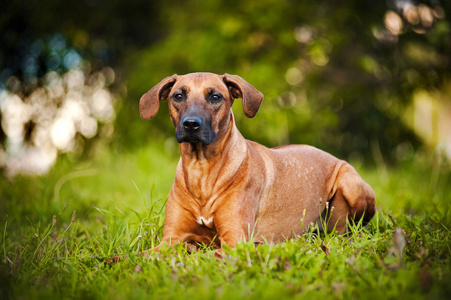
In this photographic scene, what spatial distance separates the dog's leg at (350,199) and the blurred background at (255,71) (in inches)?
137

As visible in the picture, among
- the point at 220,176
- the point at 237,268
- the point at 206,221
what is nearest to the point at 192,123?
the point at 220,176

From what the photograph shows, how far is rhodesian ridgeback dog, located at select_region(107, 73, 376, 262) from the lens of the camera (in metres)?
3.23

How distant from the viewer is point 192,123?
3.10m

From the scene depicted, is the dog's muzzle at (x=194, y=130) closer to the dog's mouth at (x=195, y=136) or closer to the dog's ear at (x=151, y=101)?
the dog's mouth at (x=195, y=136)

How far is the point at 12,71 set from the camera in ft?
24.1

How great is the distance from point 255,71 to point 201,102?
4707 mm

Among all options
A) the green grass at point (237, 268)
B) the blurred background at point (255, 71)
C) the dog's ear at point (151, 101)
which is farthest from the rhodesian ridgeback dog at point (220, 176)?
the blurred background at point (255, 71)

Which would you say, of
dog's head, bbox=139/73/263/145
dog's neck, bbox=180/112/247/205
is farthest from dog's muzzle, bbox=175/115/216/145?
dog's neck, bbox=180/112/247/205

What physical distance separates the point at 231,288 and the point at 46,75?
6.52 m

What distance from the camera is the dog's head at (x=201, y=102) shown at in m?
3.13

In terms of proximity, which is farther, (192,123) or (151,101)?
(151,101)

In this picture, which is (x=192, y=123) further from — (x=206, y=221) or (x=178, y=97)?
(x=206, y=221)

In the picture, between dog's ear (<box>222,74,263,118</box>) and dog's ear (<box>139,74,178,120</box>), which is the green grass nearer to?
dog's ear (<box>139,74,178,120</box>)

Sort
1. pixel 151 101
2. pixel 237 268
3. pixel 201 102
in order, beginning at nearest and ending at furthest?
1. pixel 237 268
2. pixel 201 102
3. pixel 151 101
